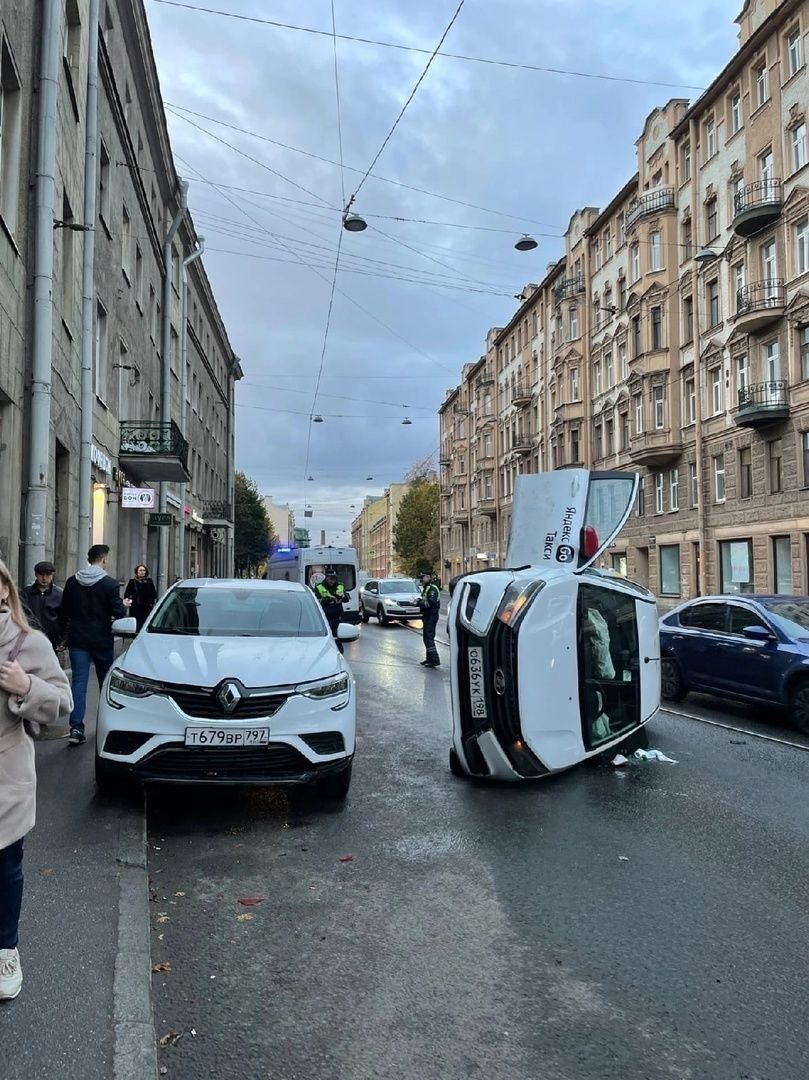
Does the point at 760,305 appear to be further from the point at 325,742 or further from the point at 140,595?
the point at 325,742

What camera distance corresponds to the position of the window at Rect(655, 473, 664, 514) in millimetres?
35250

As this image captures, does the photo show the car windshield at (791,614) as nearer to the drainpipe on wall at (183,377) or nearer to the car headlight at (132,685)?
the car headlight at (132,685)

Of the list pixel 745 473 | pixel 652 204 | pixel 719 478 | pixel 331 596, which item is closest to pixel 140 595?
pixel 331 596

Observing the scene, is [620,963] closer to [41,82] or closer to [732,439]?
[41,82]

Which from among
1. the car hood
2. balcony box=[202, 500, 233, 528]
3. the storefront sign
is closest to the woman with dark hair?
the storefront sign

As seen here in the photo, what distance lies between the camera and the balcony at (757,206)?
26484mm

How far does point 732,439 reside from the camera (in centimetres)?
2952

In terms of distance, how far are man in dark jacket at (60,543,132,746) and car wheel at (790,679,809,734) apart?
696 centimetres

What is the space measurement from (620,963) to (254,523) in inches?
2564

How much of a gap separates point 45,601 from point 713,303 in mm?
28966

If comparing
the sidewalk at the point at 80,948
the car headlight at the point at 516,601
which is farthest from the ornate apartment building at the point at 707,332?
the sidewalk at the point at 80,948

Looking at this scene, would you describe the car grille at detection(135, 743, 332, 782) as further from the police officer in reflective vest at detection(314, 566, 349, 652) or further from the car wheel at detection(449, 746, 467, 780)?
the police officer in reflective vest at detection(314, 566, 349, 652)

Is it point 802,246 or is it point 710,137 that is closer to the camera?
point 802,246

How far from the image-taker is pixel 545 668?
247 inches
